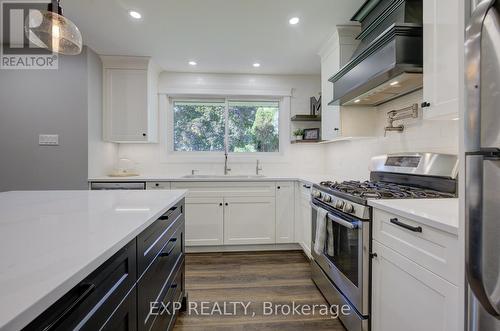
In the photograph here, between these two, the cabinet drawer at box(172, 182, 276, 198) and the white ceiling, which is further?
the cabinet drawer at box(172, 182, 276, 198)

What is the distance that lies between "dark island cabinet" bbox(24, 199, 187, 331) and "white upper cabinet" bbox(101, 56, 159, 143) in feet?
5.98

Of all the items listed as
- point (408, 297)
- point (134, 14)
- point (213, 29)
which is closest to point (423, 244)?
point (408, 297)

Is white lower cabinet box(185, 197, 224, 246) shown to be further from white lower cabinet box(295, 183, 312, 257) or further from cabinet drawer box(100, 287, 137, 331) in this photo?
cabinet drawer box(100, 287, 137, 331)

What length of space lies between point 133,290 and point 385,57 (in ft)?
6.06

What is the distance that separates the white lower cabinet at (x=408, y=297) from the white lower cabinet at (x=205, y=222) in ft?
6.15

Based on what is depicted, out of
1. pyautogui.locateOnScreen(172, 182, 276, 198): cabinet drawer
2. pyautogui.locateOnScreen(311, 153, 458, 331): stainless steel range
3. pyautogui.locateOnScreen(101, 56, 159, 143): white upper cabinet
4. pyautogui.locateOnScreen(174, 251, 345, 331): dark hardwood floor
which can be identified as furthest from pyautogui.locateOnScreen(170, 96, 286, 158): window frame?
pyautogui.locateOnScreen(311, 153, 458, 331): stainless steel range

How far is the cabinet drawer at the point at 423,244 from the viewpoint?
915mm

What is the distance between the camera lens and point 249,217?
294cm

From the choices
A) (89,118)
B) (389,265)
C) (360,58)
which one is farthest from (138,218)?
(89,118)

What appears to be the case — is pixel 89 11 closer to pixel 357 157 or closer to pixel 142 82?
pixel 142 82

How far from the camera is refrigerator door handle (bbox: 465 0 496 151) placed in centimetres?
64

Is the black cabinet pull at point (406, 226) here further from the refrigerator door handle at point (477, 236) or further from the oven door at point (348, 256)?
the refrigerator door handle at point (477, 236)

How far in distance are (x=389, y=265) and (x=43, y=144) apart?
3493 mm

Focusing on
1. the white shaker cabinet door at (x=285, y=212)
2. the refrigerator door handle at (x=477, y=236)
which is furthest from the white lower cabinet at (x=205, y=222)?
the refrigerator door handle at (x=477, y=236)
